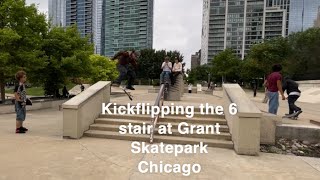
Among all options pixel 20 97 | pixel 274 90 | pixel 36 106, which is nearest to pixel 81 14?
pixel 36 106

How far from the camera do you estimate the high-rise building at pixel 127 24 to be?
63344mm

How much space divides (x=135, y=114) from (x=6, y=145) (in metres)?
3.54

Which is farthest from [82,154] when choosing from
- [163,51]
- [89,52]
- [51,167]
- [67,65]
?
[163,51]

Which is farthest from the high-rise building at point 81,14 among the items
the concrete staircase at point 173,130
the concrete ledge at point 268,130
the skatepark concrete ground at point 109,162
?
the concrete ledge at point 268,130

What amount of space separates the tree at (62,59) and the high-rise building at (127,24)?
141 feet

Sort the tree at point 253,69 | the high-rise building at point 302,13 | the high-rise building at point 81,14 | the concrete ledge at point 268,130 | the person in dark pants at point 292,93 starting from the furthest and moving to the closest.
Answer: the high-rise building at point 302,13 → the high-rise building at point 81,14 → the tree at point 253,69 → the person in dark pants at point 292,93 → the concrete ledge at point 268,130

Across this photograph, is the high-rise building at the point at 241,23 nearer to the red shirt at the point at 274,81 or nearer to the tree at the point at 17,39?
the tree at the point at 17,39

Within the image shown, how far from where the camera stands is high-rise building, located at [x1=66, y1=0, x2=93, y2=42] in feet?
180

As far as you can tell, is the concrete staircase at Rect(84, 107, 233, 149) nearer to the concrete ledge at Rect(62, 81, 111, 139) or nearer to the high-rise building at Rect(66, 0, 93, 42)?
the concrete ledge at Rect(62, 81, 111, 139)

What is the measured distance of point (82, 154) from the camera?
6219mm

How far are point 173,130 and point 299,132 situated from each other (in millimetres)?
3189

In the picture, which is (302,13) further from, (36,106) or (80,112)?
(80,112)

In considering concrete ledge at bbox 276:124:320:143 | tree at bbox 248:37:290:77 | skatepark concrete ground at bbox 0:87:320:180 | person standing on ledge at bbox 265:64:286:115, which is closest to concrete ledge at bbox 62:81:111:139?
skatepark concrete ground at bbox 0:87:320:180

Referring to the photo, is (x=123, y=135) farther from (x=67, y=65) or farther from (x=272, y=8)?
(x=272, y=8)
